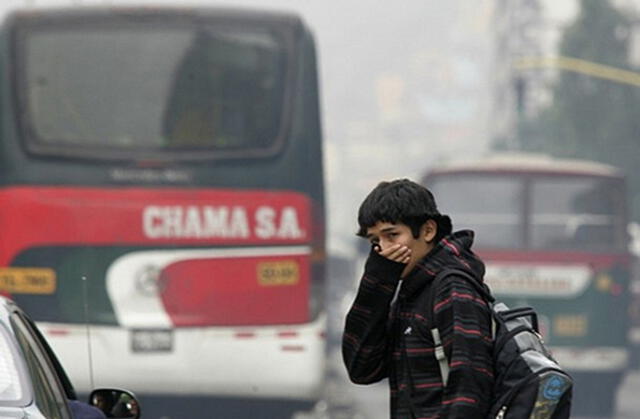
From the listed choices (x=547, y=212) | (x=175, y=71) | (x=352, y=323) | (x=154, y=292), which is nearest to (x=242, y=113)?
(x=175, y=71)

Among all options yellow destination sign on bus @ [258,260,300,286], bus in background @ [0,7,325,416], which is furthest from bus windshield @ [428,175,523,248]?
yellow destination sign on bus @ [258,260,300,286]

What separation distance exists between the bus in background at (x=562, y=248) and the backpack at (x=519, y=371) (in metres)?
14.0

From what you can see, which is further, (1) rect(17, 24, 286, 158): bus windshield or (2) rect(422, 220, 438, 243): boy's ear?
(1) rect(17, 24, 286, 158): bus windshield

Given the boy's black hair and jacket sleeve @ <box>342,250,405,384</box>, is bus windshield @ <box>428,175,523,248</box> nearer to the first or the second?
jacket sleeve @ <box>342,250,405,384</box>

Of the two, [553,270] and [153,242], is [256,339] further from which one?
[553,270]

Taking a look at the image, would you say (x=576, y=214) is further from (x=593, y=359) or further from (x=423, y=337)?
(x=423, y=337)

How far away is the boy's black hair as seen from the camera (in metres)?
4.63

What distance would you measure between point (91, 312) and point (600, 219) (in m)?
7.47

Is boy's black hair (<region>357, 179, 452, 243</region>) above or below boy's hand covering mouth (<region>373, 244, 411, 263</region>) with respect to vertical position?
above

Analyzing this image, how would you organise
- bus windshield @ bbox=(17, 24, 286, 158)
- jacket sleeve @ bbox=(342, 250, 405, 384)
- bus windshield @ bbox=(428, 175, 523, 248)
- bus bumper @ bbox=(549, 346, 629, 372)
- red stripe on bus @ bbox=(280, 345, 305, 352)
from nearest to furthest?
jacket sleeve @ bbox=(342, 250, 405, 384) → bus windshield @ bbox=(17, 24, 286, 158) → red stripe on bus @ bbox=(280, 345, 305, 352) → bus windshield @ bbox=(428, 175, 523, 248) → bus bumper @ bbox=(549, 346, 629, 372)

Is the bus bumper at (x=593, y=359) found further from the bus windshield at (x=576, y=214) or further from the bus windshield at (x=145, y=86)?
the bus windshield at (x=145, y=86)

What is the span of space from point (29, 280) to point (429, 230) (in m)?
8.68

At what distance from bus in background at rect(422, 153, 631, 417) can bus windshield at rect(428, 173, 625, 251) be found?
0.03ft

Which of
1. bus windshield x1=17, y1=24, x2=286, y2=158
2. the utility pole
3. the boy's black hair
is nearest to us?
the boy's black hair
